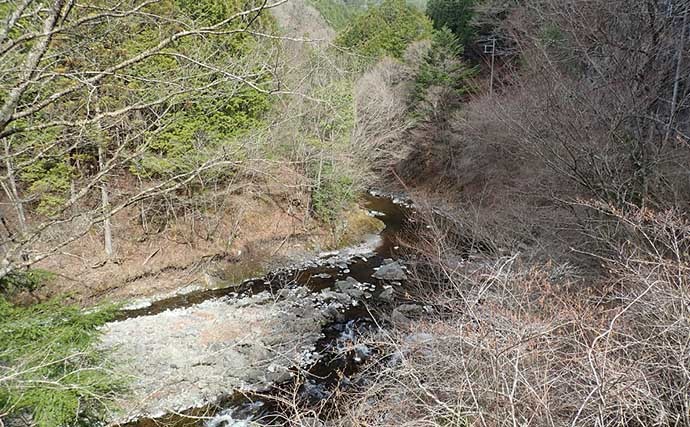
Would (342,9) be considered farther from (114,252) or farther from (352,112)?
(114,252)

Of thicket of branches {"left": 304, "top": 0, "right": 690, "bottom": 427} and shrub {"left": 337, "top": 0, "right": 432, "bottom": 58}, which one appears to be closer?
thicket of branches {"left": 304, "top": 0, "right": 690, "bottom": 427}

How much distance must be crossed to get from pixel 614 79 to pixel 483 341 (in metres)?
5.49

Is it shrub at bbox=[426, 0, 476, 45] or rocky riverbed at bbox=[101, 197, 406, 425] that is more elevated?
shrub at bbox=[426, 0, 476, 45]

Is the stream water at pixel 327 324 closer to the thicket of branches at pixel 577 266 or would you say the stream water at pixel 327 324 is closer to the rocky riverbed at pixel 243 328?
the rocky riverbed at pixel 243 328

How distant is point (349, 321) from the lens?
28.9ft

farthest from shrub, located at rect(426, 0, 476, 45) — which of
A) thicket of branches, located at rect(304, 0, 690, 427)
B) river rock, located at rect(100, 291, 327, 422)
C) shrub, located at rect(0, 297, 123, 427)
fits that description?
shrub, located at rect(0, 297, 123, 427)

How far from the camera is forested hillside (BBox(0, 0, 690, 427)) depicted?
7.99 feet

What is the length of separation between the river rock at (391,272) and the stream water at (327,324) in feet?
0.43

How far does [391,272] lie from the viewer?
11.1 metres

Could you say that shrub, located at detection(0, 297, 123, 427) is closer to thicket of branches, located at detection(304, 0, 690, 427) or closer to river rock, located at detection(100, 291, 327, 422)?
thicket of branches, located at detection(304, 0, 690, 427)

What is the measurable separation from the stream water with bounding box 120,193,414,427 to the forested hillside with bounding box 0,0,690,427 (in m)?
0.11

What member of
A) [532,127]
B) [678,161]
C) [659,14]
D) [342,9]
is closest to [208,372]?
[532,127]

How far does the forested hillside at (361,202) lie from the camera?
244cm

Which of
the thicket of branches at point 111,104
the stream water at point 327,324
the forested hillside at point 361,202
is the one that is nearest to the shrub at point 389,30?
the forested hillside at point 361,202
